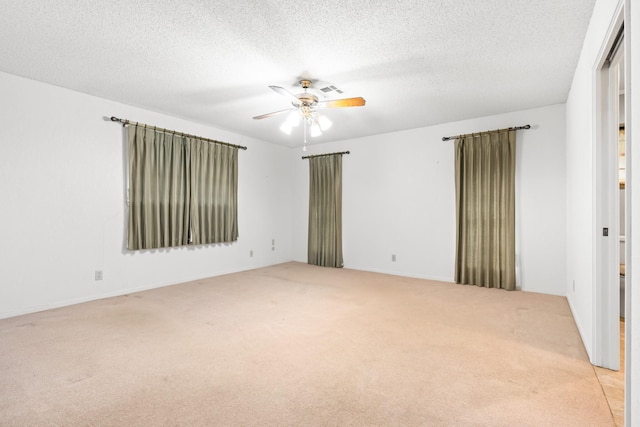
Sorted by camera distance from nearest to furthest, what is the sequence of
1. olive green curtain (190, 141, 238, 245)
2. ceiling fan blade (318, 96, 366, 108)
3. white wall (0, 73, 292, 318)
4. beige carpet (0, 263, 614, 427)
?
beige carpet (0, 263, 614, 427)
ceiling fan blade (318, 96, 366, 108)
white wall (0, 73, 292, 318)
olive green curtain (190, 141, 238, 245)

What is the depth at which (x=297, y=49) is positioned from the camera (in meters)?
2.66

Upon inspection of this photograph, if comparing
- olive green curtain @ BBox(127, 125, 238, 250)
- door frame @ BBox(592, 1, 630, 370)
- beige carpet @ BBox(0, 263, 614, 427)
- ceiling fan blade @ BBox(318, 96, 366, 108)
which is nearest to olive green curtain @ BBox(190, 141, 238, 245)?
olive green curtain @ BBox(127, 125, 238, 250)

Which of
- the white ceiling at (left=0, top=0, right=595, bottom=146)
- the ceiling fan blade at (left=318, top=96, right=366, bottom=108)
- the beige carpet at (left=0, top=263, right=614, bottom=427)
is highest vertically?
the white ceiling at (left=0, top=0, right=595, bottom=146)

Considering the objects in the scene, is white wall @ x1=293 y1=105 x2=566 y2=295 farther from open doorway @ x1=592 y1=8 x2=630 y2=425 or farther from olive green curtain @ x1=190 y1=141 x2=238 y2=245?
open doorway @ x1=592 y1=8 x2=630 y2=425

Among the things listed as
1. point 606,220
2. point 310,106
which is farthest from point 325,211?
point 606,220

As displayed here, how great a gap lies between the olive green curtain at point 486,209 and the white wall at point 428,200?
16cm

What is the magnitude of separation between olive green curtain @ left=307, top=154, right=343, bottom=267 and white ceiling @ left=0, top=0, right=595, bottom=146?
229cm

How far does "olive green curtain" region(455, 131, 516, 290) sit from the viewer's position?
4.35 m

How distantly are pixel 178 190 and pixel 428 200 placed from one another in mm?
4107

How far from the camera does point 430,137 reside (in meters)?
5.13

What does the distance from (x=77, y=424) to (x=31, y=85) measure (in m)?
3.68

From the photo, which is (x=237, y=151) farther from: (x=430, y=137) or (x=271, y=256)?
(x=430, y=137)

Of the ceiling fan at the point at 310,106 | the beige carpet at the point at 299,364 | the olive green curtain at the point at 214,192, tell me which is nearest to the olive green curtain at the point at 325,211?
the olive green curtain at the point at 214,192

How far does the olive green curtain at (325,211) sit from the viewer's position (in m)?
6.13
